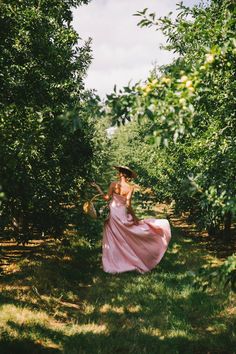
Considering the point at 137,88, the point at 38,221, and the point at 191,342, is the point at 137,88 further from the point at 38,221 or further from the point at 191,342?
the point at 38,221

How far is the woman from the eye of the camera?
392 inches

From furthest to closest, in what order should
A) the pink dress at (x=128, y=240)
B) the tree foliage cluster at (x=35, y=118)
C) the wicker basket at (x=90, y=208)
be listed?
the pink dress at (x=128, y=240)
the wicker basket at (x=90, y=208)
the tree foliage cluster at (x=35, y=118)

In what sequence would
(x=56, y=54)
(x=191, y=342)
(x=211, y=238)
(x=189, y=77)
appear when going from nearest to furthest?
(x=189, y=77), (x=191, y=342), (x=56, y=54), (x=211, y=238)

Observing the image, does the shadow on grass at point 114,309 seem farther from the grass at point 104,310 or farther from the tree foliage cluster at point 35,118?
the tree foliage cluster at point 35,118

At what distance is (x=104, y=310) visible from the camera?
25.5 feet

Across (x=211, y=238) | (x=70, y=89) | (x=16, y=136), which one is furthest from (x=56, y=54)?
(x=211, y=238)

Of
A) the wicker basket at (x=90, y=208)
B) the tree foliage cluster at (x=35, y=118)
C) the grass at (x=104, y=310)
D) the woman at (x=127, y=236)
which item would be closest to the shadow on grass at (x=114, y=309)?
the grass at (x=104, y=310)

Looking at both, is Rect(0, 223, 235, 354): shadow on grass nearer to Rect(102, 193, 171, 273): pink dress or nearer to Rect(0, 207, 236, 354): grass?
Rect(0, 207, 236, 354): grass

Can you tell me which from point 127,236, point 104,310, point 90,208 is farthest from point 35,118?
point 127,236

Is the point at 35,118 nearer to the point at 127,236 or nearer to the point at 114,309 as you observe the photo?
the point at 114,309

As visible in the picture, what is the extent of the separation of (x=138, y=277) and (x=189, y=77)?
7.05 metres

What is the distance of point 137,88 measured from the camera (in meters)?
3.67

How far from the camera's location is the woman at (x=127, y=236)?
9.96 meters

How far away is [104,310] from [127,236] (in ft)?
8.57
